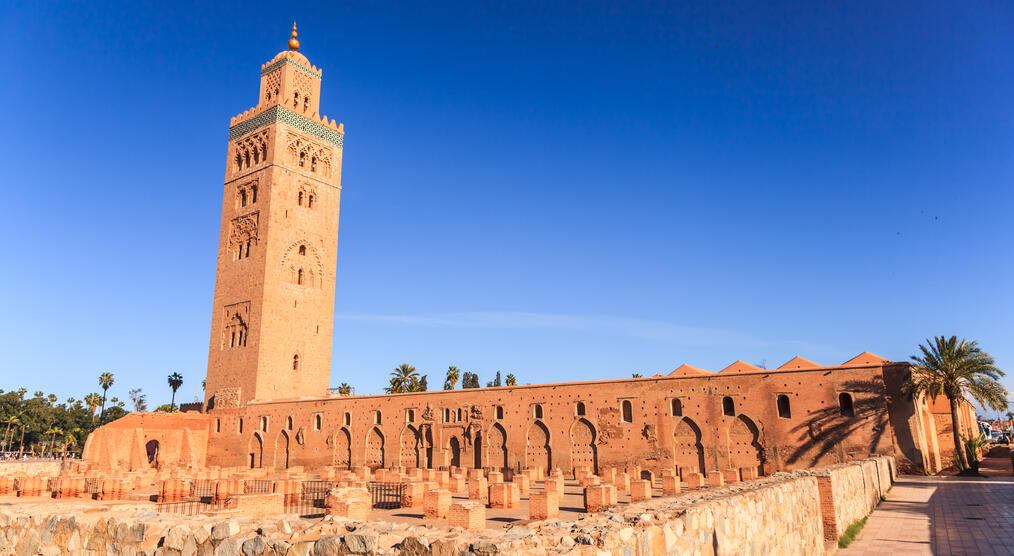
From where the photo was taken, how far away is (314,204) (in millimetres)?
38094

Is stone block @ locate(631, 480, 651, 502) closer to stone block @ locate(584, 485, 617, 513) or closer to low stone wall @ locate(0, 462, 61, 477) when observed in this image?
stone block @ locate(584, 485, 617, 513)

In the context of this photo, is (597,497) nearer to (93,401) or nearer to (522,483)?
(522,483)

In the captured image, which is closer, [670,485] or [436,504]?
[436,504]

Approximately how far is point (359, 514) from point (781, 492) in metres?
8.74

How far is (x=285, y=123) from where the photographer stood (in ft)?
122

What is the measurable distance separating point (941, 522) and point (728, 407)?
10.4 metres

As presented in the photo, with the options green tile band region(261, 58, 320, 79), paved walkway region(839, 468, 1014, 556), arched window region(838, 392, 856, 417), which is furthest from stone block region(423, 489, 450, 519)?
green tile band region(261, 58, 320, 79)

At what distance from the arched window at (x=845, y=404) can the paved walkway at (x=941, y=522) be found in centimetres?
289

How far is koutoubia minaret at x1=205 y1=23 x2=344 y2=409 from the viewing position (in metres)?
34.7

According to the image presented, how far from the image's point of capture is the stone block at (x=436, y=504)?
13508mm

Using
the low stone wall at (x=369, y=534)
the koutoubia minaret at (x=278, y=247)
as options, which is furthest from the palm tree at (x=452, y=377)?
the low stone wall at (x=369, y=534)

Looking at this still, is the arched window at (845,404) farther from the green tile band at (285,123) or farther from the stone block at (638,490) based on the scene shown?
the green tile band at (285,123)

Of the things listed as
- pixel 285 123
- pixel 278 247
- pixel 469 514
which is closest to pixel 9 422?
pixel 278 247

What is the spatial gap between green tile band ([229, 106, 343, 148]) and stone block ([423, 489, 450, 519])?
97.1 ft
